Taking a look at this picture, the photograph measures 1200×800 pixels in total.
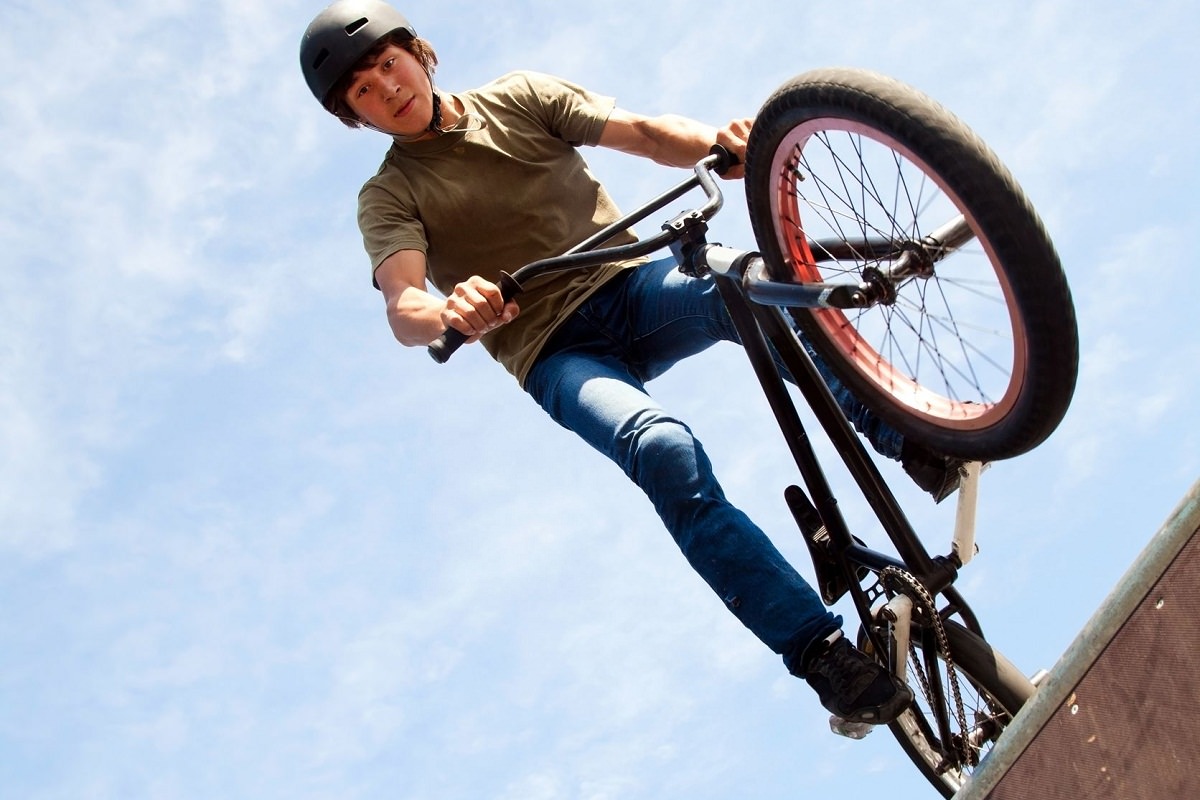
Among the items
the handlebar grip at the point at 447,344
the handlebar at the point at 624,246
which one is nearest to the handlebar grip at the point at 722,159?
the handlebar at the point at 624,246

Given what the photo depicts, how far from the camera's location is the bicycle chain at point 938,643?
3.75 metres

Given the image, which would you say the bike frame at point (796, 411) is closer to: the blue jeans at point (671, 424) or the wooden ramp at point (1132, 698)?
the blue jeans at point (671, 424)

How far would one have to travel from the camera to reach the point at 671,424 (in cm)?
385

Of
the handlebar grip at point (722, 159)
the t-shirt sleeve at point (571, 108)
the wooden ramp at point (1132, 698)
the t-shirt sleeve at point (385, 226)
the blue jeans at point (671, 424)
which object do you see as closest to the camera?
the wooden ramp at point (1132, 698)

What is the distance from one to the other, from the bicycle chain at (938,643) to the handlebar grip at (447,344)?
4.82 ft

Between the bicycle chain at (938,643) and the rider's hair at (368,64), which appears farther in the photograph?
the rider's hair at (368,64)

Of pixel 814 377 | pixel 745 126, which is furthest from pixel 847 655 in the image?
pixel 745 126

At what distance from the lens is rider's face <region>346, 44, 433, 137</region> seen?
4.52 metres

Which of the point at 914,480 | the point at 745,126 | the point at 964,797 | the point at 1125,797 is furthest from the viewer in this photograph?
the point at 745,126

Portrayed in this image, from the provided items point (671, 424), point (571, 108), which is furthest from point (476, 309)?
point (571, 108)

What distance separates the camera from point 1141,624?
2.50 metres

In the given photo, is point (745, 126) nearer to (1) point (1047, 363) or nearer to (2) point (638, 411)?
(2) point (638, 411)

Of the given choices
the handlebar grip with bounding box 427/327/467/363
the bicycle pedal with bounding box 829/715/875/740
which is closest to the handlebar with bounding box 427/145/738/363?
the handlebar grip with bounding box 427/327/467/363

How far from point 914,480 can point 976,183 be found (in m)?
1.03
